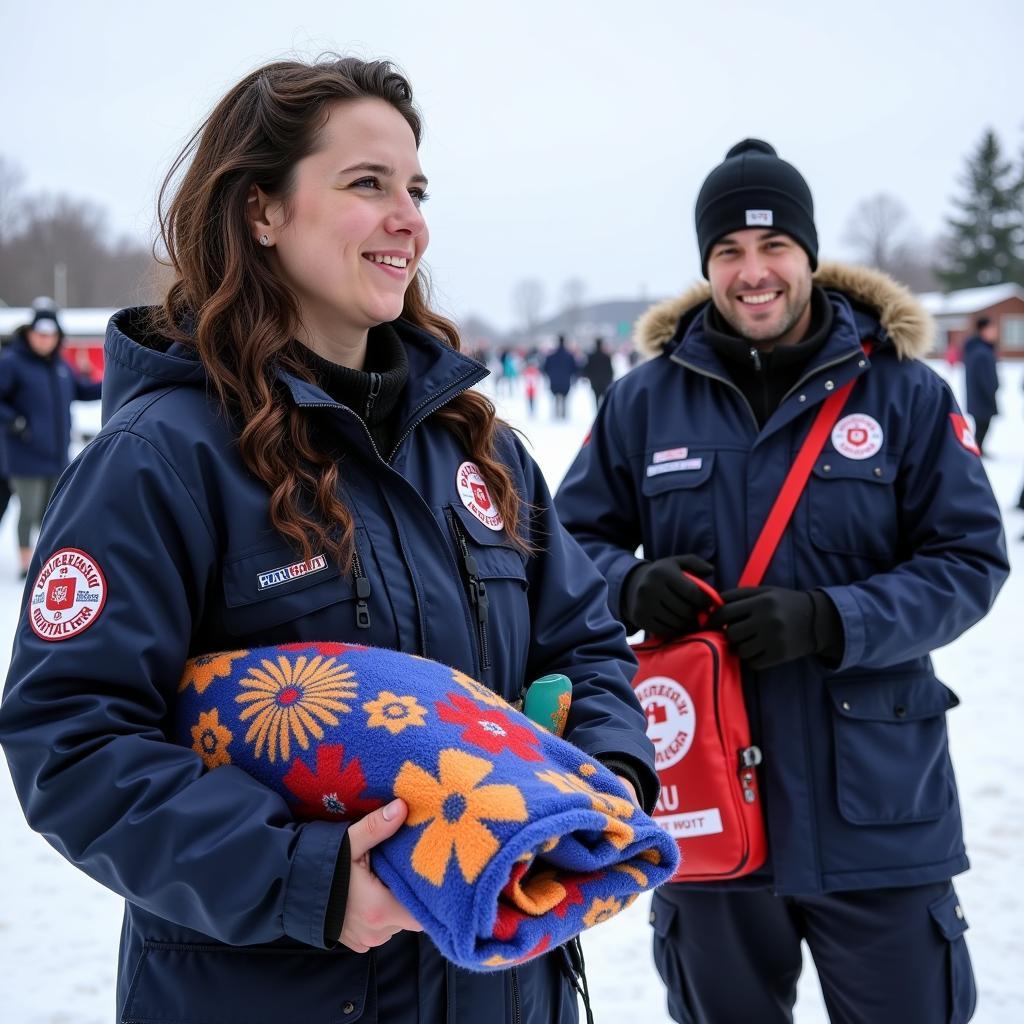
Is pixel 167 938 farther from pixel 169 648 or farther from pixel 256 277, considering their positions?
pixel 256 277

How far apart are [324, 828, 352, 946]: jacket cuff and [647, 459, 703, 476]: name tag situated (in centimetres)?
158

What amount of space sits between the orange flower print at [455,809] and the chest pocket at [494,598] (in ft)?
1.28

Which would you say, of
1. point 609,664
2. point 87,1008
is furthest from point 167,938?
point 87,1008

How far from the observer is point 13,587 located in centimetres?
820

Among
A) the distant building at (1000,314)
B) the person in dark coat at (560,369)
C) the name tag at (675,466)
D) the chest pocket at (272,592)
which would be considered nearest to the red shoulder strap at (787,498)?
the name tag at (675,466)

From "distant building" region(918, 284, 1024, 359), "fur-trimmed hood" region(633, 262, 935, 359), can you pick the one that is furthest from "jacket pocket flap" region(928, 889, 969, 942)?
"distant building" region(918, 284, 1024, 359)

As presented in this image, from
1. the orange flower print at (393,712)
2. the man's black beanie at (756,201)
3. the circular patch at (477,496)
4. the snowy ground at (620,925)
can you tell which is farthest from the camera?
the snowy ground at (620,925)

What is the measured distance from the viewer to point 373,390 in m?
1.72

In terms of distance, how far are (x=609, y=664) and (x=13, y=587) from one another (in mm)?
7575

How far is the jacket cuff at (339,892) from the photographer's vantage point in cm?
129

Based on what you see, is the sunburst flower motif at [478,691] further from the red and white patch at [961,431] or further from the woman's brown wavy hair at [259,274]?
the red and white patch at [961,431]

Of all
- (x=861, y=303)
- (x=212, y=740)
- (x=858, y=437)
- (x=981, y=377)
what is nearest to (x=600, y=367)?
(x=981, y=377)

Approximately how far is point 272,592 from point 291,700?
0.18 metres

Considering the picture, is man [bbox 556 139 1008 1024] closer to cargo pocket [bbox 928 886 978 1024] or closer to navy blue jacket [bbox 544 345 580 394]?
cargo pocket [bbox 928 886 978 1024]
